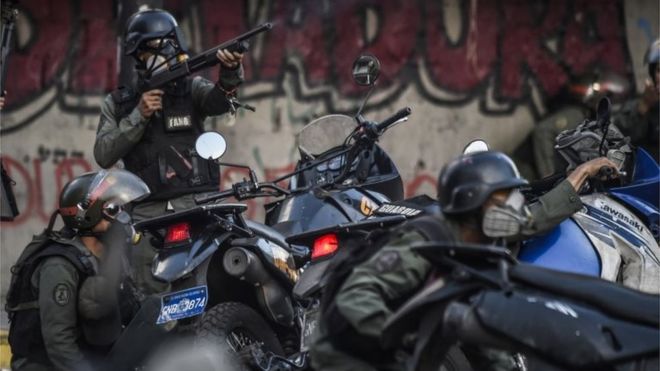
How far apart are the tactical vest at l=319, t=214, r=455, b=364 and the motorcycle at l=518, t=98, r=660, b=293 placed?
152 cm

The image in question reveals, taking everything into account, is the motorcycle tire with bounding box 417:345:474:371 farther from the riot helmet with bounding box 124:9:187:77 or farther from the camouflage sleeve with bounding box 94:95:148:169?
the riot helmet with bounding box 124:9:187:77

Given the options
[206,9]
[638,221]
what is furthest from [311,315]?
[206,9]

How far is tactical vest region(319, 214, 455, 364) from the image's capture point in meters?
5.48

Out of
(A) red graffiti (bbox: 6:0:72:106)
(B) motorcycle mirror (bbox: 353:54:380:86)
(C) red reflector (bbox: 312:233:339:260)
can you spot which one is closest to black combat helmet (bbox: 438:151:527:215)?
(C) red reflector (bbox: 312:233:339:260)

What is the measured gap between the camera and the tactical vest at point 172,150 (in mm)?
9375

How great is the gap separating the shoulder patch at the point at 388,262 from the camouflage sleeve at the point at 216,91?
380 centimetres

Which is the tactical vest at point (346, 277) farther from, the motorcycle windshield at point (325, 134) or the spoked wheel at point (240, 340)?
the motorcycle windshield at point (325, 134)

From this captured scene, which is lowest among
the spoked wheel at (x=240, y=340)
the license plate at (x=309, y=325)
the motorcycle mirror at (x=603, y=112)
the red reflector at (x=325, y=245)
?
the spoked wheel at (x=240, y=340)

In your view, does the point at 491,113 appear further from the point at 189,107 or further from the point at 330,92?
the point at 189,107

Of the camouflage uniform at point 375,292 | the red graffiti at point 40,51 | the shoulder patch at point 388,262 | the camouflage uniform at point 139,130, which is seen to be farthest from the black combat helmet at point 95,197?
the red graffiti at point 40,51

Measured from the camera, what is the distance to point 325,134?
888 cm

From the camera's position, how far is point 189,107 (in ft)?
30.9

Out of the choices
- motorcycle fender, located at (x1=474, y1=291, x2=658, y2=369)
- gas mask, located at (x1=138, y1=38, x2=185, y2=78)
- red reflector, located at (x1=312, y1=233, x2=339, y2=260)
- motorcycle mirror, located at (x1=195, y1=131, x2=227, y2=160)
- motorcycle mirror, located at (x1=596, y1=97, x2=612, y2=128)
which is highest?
gas mask, located at (x1=138, y1=38, x2=185, y2=78)

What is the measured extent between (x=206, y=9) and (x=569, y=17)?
3.12 meters
